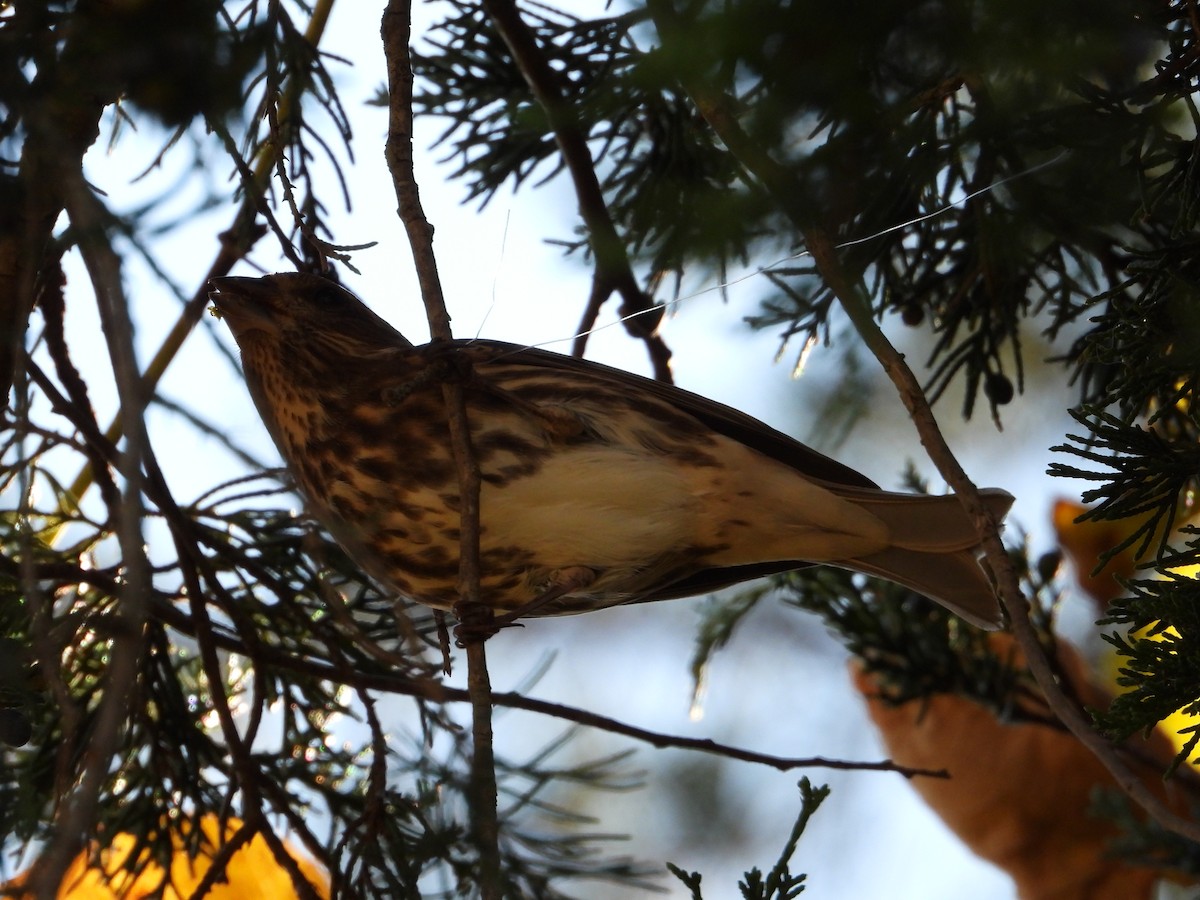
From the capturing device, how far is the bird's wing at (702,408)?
267 centimetres

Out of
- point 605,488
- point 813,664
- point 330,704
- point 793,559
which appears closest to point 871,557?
point 793,559

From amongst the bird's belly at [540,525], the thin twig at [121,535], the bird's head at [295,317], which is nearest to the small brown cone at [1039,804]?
the bird's belly at [540,525]

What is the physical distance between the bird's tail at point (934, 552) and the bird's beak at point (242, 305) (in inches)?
50.5

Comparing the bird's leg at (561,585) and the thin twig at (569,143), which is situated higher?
the thin twig at (569,143)

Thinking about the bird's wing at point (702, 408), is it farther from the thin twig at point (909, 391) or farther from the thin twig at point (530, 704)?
the thin twig at point (909, 391)

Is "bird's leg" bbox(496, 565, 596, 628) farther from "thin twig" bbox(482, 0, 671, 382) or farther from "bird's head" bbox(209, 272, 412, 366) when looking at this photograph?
"bird's head" bbox(209, 272, 412, 366)

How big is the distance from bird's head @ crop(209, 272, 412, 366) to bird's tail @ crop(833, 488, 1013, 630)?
3.63 feet

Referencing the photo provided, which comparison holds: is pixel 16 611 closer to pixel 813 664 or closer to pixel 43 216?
pixel 43 216

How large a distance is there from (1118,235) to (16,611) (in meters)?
2.06

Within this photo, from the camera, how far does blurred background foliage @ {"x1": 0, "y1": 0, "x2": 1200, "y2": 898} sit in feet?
3.72

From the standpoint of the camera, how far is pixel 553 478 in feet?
8.00

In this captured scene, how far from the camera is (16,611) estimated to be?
213 centimetres

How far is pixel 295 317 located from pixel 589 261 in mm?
1009

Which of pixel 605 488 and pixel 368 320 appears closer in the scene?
pixel 605 488
